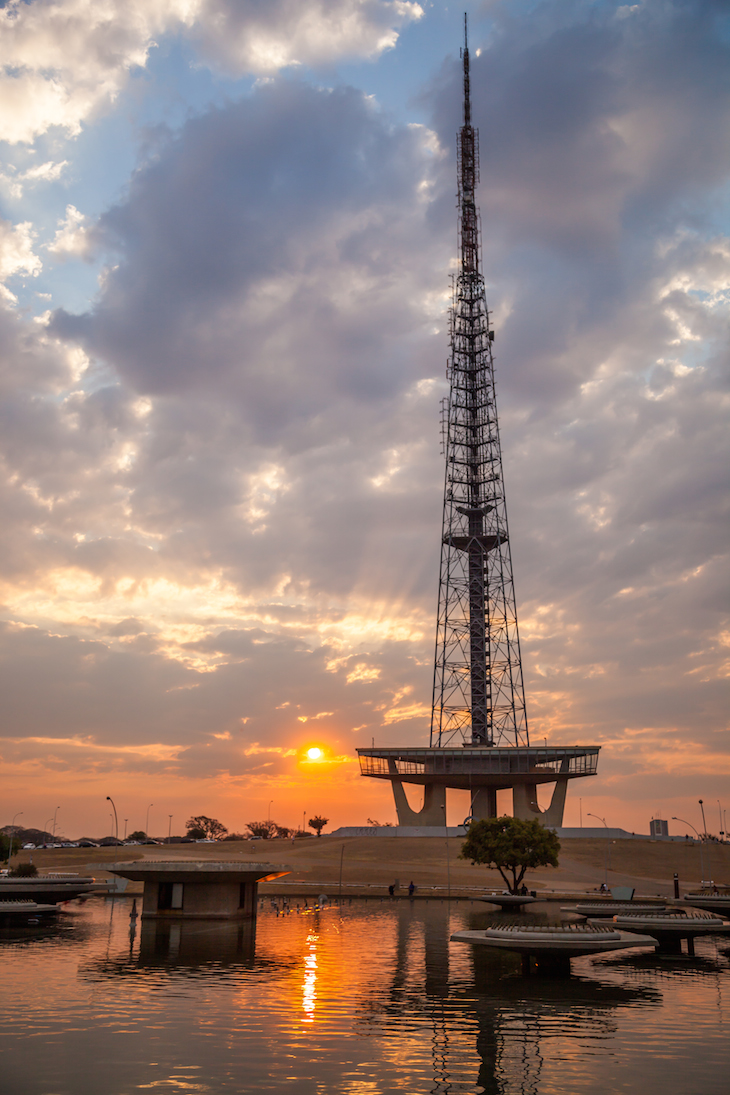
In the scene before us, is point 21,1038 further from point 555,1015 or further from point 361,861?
point 361,861

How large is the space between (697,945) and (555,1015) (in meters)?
23.9

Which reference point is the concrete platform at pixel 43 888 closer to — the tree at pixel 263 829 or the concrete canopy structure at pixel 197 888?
the concrete canopy structure at pixel 197 888

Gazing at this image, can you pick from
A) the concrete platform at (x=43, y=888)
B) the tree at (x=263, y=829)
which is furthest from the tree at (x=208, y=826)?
the concrete platform at (x=43, y=888)

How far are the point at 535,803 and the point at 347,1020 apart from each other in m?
108

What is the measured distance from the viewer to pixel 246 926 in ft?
159

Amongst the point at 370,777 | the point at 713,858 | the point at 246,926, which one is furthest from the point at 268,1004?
the point at 370,777

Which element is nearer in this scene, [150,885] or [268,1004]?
[268,1004]

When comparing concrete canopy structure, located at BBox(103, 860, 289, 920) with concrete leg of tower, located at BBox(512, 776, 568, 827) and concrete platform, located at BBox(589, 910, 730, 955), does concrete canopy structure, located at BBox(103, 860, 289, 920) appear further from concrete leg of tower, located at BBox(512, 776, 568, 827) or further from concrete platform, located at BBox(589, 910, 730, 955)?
concrete leg of tower, located at BBox(512, 776, 568, 827)

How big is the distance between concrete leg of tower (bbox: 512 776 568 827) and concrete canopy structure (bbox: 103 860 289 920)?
256ft

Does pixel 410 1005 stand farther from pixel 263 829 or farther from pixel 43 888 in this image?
pixel 263 829

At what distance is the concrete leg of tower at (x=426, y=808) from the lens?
411ft

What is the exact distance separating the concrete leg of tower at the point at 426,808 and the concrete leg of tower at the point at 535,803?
10.2m

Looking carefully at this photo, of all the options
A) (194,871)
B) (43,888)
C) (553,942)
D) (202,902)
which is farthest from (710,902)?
(43,888)

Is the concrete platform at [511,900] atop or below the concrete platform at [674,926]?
below
